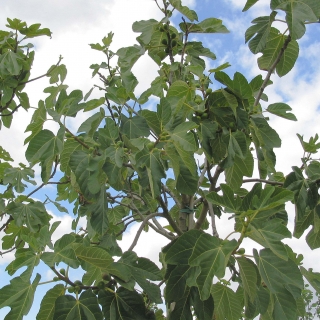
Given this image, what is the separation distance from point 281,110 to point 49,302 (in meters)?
1.24

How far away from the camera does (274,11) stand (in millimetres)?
1933

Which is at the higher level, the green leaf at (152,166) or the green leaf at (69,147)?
the green leaf at (69,147)

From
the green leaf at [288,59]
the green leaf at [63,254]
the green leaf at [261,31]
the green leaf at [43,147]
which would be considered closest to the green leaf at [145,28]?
the green leaf at [261,31]

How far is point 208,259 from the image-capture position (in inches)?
55.4

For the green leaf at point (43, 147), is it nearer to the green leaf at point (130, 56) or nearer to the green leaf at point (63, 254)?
the green leaf at point (63, 254)

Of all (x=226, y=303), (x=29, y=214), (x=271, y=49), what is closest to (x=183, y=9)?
(x=271, y=49)

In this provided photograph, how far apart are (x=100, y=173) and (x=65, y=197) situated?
1.27 metres

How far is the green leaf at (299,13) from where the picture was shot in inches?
67.6

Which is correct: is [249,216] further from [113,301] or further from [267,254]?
[113,301]

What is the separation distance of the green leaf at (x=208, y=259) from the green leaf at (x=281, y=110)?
0.76 m

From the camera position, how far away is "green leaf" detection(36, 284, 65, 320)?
1.54m

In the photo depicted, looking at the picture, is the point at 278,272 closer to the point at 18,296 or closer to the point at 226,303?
the point at 226,303

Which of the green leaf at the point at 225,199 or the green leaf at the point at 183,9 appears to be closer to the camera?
the green leaf at the point at 225,199

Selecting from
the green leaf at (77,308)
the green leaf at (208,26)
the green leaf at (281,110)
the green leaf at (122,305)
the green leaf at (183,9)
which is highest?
the green leaf at (208,26)
